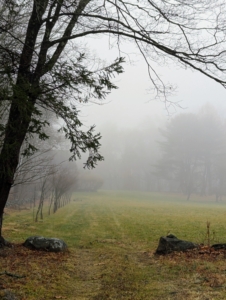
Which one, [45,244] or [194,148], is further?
[194,148]

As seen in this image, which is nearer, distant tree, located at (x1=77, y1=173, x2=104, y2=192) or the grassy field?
the grassy field

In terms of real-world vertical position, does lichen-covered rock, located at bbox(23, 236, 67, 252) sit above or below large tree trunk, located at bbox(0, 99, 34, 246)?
below

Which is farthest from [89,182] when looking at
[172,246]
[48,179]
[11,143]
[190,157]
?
[11,143]

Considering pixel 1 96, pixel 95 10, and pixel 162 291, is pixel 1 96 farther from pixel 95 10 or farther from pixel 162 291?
pixel 162 291

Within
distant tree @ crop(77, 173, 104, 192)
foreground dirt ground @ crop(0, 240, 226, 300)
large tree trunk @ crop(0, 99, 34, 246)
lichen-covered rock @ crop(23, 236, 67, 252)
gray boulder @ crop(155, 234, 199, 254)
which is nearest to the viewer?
foreground dirt ground @ crop(0, 240, 226, 300)

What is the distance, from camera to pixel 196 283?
4.98 m

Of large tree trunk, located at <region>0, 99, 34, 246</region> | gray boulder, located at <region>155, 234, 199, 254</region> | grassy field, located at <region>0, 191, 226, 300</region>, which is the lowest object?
grassy field, located at <region>0, 191, 226, 300</region>

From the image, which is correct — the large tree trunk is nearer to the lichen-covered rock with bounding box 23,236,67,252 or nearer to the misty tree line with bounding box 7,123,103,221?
the misty tree line with bounding box 7,123,103,221

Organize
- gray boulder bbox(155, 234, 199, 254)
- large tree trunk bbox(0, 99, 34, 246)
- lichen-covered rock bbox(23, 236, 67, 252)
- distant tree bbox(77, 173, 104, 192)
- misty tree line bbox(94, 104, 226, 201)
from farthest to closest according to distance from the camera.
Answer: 1. distant tree bbox(77, 173, 104, 192)
2. misty tree line bbox(94, 104, 226, 201)
3. lichen-covered rock bbox(23, 236, 67, 252)
4. gray boulder bbox(155, 234, 199, 254)
5. large tree trunk bbox(0, 99, 34, 246)

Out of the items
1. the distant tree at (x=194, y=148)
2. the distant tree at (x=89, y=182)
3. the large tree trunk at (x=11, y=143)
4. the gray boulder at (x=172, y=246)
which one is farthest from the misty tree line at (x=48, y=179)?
the distant tree at (x=194, y=148)

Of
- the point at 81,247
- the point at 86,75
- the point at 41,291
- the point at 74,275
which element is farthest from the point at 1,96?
the point at 81,247

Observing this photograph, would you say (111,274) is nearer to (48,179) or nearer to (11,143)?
(11,143)

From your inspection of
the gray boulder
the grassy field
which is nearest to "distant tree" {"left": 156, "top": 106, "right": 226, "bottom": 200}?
the gray boulder

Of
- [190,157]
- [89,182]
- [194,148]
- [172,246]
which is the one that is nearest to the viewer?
[172,246]
